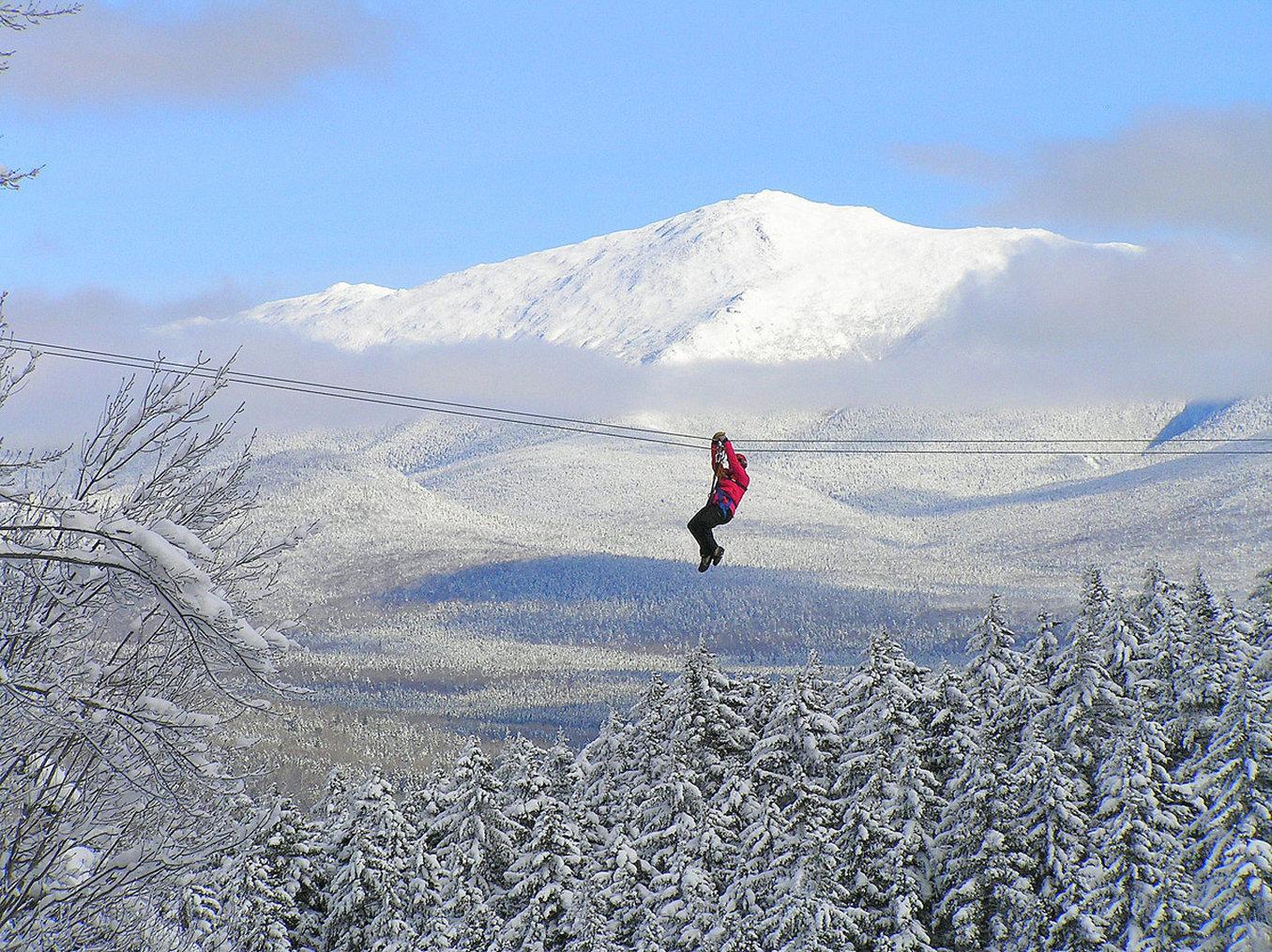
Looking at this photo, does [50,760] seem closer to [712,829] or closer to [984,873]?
[712,829]

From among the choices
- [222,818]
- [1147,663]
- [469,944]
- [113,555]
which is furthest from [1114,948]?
[113,555]

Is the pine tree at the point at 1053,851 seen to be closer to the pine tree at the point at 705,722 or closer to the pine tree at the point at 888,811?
the pine tree at the point at 888,811

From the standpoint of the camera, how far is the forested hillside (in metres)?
21.7

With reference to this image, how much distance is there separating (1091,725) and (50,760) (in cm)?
2080

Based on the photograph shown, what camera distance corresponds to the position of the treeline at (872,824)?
71.3 feet

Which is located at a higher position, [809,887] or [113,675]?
[113,675]

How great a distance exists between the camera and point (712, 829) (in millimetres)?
25047

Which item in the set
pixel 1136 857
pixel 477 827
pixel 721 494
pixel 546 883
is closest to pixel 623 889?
pixel 546 883

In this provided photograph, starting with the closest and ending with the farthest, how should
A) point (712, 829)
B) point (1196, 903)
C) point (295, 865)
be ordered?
point (1196, 903), point (712, 829), point (295, 865)

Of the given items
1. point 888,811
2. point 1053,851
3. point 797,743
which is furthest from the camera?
point 797,743

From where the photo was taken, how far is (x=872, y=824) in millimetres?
24016

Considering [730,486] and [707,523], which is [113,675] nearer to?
[707,523]

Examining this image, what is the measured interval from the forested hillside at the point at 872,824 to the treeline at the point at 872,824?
2.2 inches

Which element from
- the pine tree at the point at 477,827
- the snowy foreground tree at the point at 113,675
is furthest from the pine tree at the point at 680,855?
the snowy foreground tree at the point at 113,675
